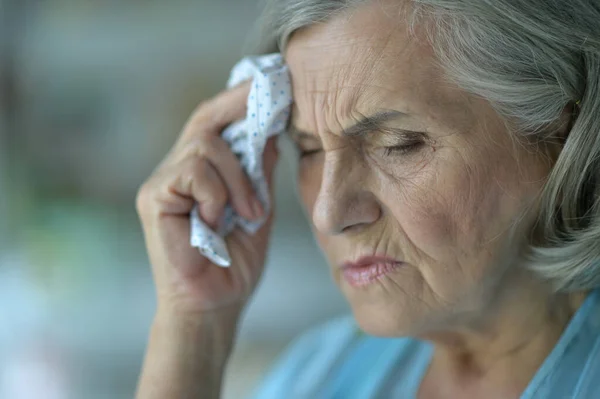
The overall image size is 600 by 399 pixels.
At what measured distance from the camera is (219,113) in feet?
3.86

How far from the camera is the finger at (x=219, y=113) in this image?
1.15 metres

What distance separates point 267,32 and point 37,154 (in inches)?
48.6

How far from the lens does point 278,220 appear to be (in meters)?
2.16

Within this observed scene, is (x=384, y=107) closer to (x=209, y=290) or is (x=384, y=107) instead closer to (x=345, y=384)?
(x=209, y=290)

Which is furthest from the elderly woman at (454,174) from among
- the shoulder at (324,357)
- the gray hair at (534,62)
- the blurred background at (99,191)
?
the blurred background at (99,191)

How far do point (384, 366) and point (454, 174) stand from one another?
503mm

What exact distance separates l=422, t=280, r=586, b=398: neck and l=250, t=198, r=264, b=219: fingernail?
14.9 inches

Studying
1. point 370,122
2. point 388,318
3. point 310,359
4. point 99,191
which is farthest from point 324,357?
point 99,191

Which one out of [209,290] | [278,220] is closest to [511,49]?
[209,290]

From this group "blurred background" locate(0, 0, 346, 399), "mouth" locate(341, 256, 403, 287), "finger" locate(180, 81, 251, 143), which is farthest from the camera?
"blurred background" locate(0, 0, 346, 399)

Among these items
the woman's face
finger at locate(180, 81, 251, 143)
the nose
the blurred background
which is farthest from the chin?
the blurred background

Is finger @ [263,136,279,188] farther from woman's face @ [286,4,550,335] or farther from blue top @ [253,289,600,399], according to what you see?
blue top @ [253,289,600,399]

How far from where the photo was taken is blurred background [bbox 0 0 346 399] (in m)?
2.00

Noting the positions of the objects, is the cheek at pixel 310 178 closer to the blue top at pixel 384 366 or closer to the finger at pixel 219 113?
the finger at pixel 219 113
